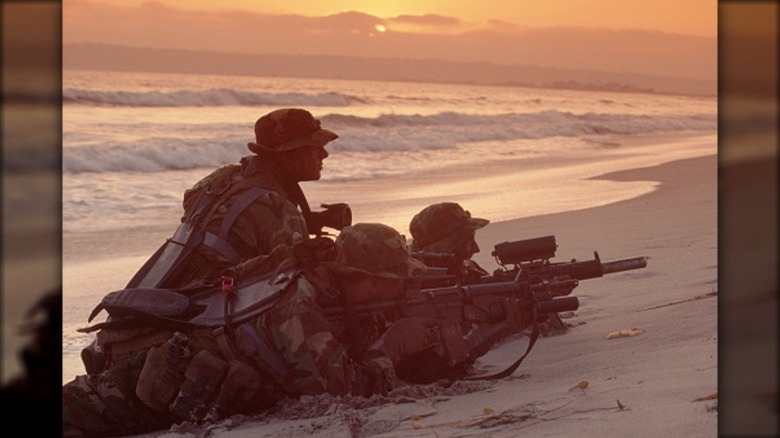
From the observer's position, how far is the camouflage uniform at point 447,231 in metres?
6.17

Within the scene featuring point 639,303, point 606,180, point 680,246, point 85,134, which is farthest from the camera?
point 85,134

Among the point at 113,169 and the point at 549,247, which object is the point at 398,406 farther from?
the point at 113,169

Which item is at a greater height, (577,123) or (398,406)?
(577,123)

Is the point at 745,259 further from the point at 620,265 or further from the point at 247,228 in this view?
the point at 620,265

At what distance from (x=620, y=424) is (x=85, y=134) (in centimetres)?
2337

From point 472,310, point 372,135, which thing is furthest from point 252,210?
point 372,135

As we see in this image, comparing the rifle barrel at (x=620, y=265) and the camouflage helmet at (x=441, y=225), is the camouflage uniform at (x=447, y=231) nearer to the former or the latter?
the camouflage helmet at (x=441, y=225)

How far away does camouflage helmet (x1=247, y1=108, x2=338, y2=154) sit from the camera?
5.42m

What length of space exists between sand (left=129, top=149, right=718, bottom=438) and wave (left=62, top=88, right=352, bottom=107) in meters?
29.5

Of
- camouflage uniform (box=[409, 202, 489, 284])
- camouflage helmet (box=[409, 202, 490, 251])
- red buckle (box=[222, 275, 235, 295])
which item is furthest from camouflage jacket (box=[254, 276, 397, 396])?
camouflage helmet (box=[409, 202, 490, 251])

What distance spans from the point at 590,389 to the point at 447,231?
1788 millimetres

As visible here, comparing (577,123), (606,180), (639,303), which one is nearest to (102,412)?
(639,303)

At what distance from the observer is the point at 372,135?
94.4 ft

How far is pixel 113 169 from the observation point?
773 inches
